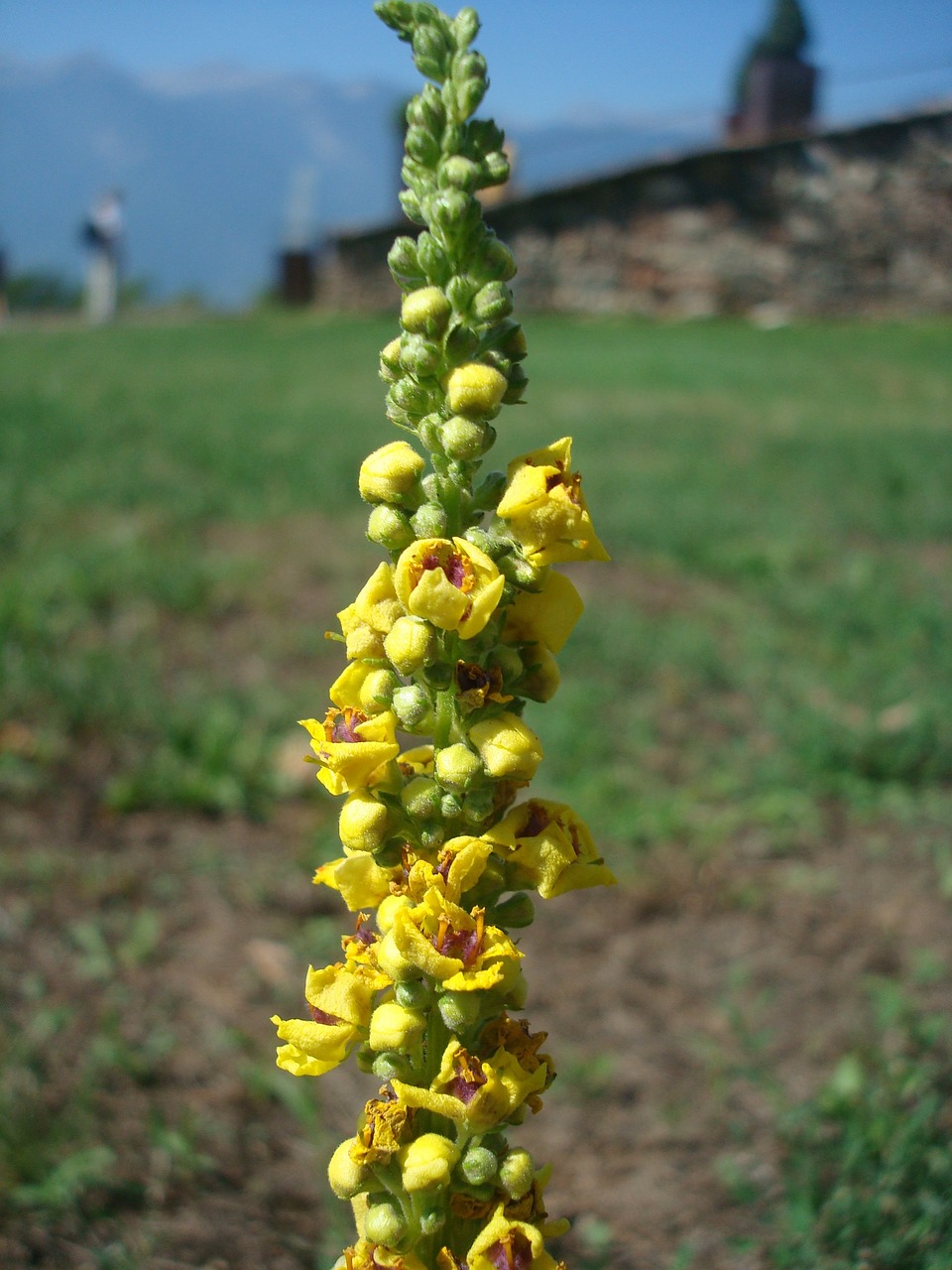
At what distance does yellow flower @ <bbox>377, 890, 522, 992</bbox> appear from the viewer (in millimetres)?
997

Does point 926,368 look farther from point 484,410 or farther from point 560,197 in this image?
point 484,410

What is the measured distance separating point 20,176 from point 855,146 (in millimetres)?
176487

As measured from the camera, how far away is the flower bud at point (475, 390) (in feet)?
3.41

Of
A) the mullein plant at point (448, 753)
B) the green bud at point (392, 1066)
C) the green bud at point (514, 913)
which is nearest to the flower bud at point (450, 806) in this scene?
the mullein plant at point (448, 753)

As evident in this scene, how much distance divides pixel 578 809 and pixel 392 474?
2225 mm

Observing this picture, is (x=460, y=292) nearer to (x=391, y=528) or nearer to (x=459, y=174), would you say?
(x=459, y=174)

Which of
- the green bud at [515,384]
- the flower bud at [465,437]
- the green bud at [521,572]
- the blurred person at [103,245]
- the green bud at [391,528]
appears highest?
A: the green bud at [515,384]

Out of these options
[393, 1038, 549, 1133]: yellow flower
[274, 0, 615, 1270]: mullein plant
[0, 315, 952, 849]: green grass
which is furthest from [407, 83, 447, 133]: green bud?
[0, 315, 952, 849]: green grass

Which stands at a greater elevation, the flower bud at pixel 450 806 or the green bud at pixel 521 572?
the green bud at pixel 521 572

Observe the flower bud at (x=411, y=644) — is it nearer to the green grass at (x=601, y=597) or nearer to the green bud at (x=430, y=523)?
the green bud at (x=430, y=523)

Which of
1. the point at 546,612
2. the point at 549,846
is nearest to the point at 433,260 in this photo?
the point at 546,612

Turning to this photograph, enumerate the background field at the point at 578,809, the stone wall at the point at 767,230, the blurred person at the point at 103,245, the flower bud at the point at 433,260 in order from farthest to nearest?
the blurred person at the point at 103,245 → the stone wall at the point at 767,230 → the background field at the point at 578,809 → the flower bud at the point at 433,260

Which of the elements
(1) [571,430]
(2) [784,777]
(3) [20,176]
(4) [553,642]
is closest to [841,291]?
(1) [571,430]

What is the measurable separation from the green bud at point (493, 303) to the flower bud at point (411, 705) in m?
0.36
